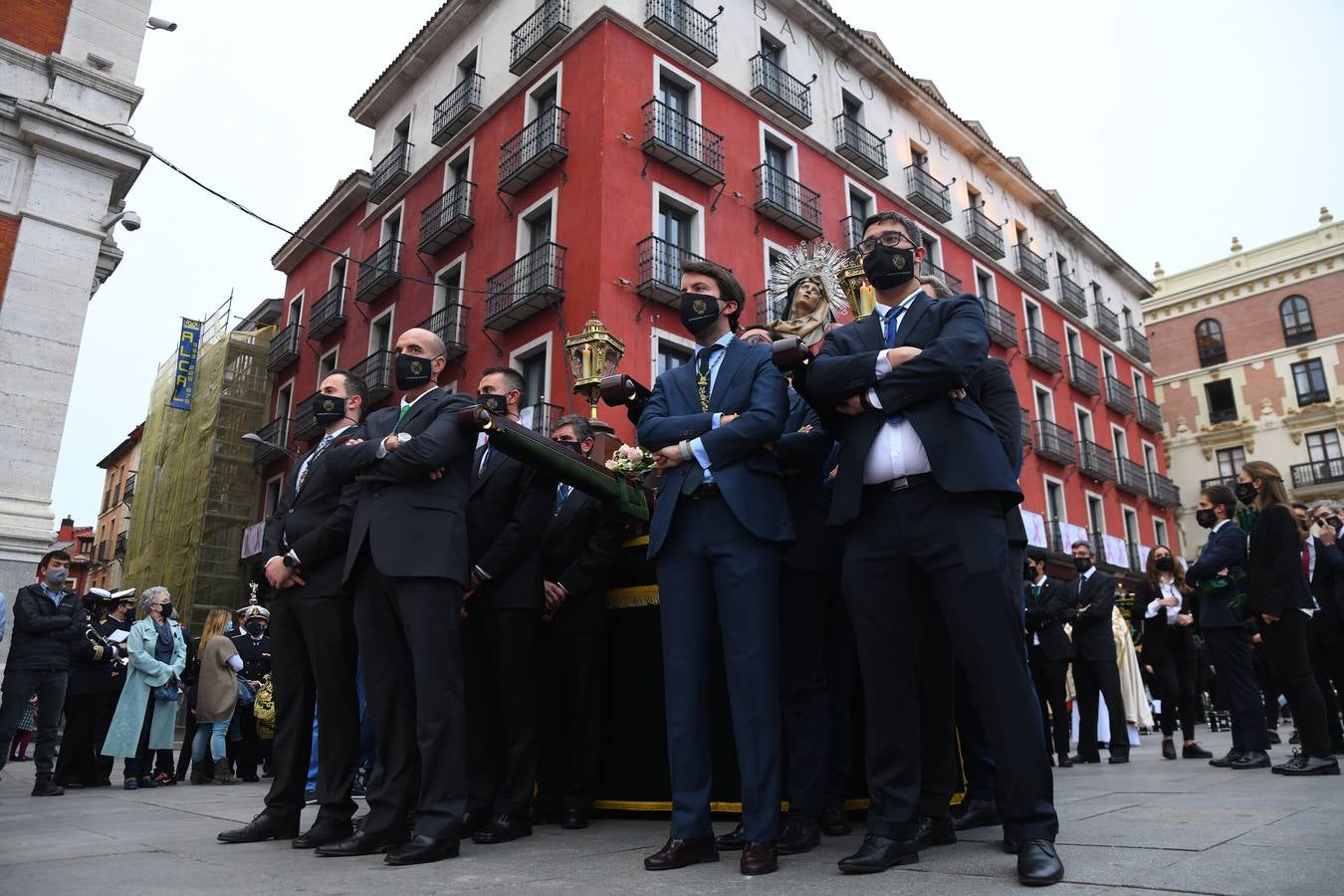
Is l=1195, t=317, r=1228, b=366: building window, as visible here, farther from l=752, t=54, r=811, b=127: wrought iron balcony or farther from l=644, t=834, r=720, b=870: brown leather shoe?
l=644, t=834, r=720, b=870: brown leather shoe

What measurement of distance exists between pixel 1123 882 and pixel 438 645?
8.45 feet

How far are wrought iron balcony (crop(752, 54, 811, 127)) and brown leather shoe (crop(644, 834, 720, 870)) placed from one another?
18.5m

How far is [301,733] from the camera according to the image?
13.8ft

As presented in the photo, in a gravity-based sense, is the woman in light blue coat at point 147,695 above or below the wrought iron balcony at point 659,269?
below

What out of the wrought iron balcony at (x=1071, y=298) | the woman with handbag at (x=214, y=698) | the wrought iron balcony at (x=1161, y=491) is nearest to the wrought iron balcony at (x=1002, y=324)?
the wrought iron balcony at (x=1071, y=298)

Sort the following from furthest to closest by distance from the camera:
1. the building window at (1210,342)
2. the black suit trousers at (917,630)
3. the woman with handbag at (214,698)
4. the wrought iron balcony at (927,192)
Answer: the building window at (1210,342) < the wrought iron balcony at (927,192) < the woman with handbag at (214,698) < the black suit trousers at (917,630)

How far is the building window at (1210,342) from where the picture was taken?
35.6 m

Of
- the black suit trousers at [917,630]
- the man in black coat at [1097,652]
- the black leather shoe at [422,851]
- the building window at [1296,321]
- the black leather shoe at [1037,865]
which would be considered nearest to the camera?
the black leather shoe at [1037,865]

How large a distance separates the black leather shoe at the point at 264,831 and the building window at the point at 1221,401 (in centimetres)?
3884

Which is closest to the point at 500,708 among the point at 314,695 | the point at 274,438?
the point at 314,695

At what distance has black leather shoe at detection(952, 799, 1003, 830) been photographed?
394 cm

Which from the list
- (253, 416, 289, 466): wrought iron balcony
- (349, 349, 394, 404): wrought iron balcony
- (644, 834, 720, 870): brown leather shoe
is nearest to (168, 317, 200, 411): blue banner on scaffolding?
(253, 416, 289, 466): wrought iron balcony

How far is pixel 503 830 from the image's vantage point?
12.8ft

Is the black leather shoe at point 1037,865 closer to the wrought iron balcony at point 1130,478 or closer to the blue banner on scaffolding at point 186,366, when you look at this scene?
the wrought iron balcony at point 1130,478
